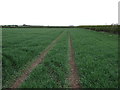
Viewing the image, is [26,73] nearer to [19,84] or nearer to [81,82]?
[19,84]

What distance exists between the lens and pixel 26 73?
538 centimetres

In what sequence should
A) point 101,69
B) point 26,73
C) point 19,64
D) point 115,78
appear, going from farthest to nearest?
1. point 19,64
2. point 101,69
3. point 26,73
4. point 115,78

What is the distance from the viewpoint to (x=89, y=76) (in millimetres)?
4965

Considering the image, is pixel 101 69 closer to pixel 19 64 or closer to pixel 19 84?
pixel 19 84

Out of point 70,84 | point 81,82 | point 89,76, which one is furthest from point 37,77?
point 89,76

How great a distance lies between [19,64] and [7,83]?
6.48 feet

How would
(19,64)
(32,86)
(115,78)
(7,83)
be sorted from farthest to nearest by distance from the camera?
(19,64) → (115,78) → (7,83) → (32,86)

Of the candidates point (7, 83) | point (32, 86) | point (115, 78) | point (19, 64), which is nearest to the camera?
point (32, 86)

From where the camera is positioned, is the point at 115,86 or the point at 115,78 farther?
the point at 115,78

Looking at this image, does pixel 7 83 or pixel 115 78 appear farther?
pixel 115 78

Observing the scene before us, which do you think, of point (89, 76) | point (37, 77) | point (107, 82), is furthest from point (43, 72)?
point (107, 82)

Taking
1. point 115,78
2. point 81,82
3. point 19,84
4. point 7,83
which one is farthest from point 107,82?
point 7,83

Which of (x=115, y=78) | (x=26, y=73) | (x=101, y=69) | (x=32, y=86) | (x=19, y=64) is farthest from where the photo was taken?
(x=19, y=64)

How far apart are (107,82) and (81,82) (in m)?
1.05
